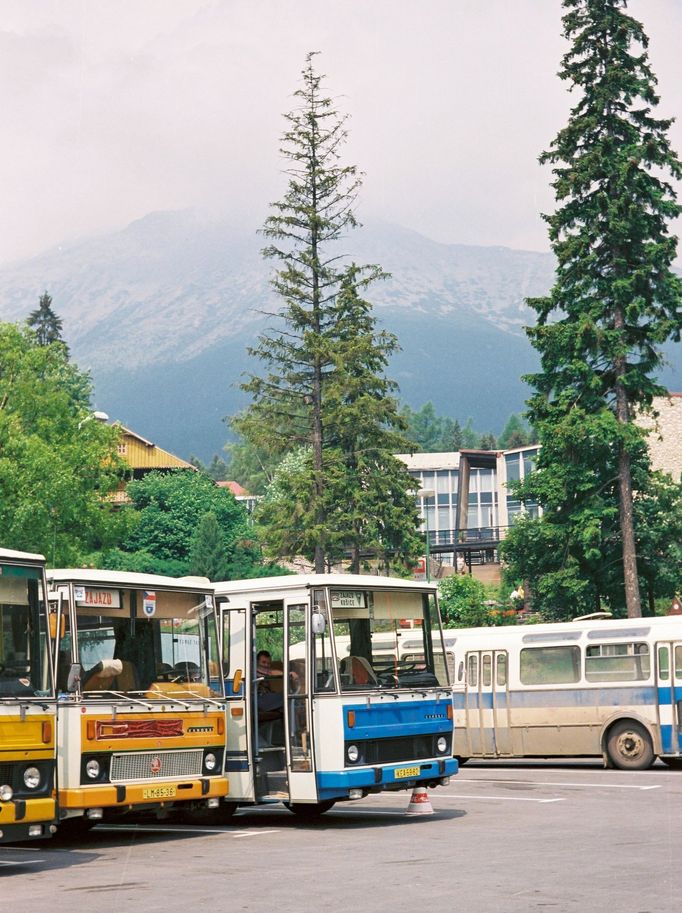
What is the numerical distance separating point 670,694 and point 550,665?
2536 mm

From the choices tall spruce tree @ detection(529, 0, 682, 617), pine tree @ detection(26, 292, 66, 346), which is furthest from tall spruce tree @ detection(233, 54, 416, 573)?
pine tree @ detection(26, 292, 66, 346)

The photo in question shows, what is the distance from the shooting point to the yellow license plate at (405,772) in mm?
16203

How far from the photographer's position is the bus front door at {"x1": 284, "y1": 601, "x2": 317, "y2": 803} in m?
16.0

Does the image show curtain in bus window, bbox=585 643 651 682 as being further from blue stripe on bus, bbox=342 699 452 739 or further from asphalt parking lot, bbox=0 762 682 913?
blue stripe on bus, bbox=342 699 452 739

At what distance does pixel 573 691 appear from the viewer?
83.7 ft

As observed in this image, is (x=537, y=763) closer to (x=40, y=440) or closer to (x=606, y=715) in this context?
(x=606, y=715)

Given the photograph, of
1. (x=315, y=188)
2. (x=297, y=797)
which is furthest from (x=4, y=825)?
(x=315, y=188)

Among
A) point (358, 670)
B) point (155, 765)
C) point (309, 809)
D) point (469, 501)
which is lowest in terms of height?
point (309, 809)

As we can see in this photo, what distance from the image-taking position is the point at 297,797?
16.1 meters

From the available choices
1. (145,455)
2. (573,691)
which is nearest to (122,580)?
(573,691)

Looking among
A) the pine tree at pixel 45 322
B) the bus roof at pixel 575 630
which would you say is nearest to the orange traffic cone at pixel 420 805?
the bus roof at pixel 575 630

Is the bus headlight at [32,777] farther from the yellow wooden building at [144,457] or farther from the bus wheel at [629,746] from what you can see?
the yellow wooden building at [144,457]

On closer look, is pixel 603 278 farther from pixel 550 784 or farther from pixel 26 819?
pixel 26 819

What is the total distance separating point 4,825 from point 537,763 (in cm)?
1791
